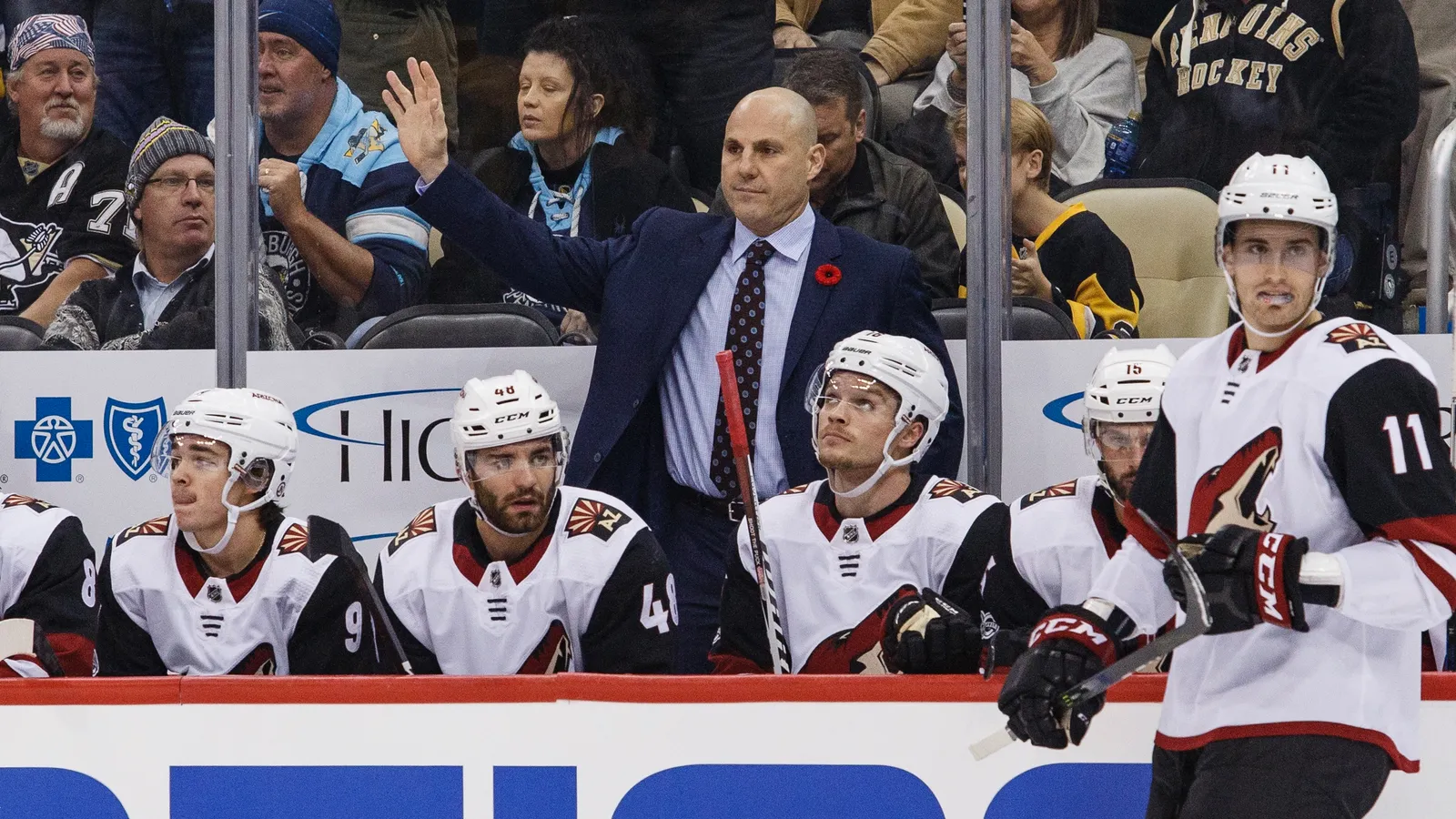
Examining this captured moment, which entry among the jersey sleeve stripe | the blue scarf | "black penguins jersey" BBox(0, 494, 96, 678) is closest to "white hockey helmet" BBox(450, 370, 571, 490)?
the blue scarf

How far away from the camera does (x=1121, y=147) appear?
4176mm

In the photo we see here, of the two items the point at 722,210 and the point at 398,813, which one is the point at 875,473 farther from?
the point at 398,813

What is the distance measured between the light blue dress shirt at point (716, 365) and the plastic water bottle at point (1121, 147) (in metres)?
0.75

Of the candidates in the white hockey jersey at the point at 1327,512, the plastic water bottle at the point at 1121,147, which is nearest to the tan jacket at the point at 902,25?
the plastic water bottle at the point at 1121,147

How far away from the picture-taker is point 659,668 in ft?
11.0

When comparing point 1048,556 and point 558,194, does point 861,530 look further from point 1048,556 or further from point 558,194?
point 558,194

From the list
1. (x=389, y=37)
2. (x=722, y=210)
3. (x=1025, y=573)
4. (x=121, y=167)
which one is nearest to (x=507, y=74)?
(x=389, y=37)

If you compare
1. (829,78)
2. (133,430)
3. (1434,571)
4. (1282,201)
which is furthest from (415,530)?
(1434,571)

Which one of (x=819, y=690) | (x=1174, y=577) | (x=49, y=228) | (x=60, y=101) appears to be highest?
(x=60, y=101)

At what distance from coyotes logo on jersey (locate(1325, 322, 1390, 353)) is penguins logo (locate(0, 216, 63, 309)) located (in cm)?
314

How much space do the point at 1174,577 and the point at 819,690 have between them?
0.60m

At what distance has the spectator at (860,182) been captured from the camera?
410cm

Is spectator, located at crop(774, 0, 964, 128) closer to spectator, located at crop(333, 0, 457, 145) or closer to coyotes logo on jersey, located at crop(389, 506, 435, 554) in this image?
spectator, located at crop(333, 0, 457, 145)

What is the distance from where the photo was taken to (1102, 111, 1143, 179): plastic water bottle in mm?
4148
